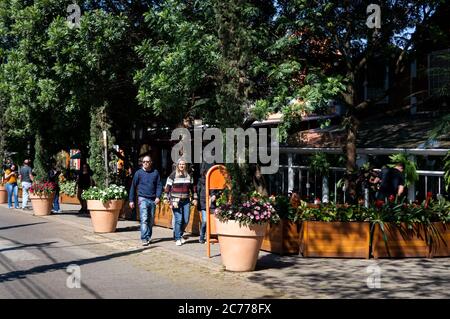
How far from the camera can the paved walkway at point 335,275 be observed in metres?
7.78

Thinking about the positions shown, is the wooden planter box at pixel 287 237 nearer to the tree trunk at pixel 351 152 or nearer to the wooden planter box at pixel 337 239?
the wooden planter box at pixel 337 239

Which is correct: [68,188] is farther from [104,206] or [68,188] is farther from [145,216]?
[145,216]

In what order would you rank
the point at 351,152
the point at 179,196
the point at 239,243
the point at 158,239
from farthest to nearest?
the point at 351,152 → the point at 158,239 → the point at 179,196 → the point at 239,243

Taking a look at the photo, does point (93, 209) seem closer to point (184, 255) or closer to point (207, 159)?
point (207, 159)

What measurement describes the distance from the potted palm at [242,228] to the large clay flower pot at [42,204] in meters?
11.8

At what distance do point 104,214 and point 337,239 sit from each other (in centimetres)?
618

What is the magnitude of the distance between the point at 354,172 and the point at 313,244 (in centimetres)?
526

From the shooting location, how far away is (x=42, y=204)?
1941 cm

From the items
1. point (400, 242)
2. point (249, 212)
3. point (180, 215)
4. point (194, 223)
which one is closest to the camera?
point (249, 212)

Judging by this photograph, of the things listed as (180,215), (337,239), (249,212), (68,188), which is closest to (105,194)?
(180,215)

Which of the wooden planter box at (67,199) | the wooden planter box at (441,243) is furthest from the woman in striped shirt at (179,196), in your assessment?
the wooden planter box at (67,199)

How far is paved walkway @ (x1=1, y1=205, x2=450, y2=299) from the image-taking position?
7777 millimetres

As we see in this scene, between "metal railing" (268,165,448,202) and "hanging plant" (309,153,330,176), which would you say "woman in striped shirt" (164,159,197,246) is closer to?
"metal railing" (268,165,448,202)
